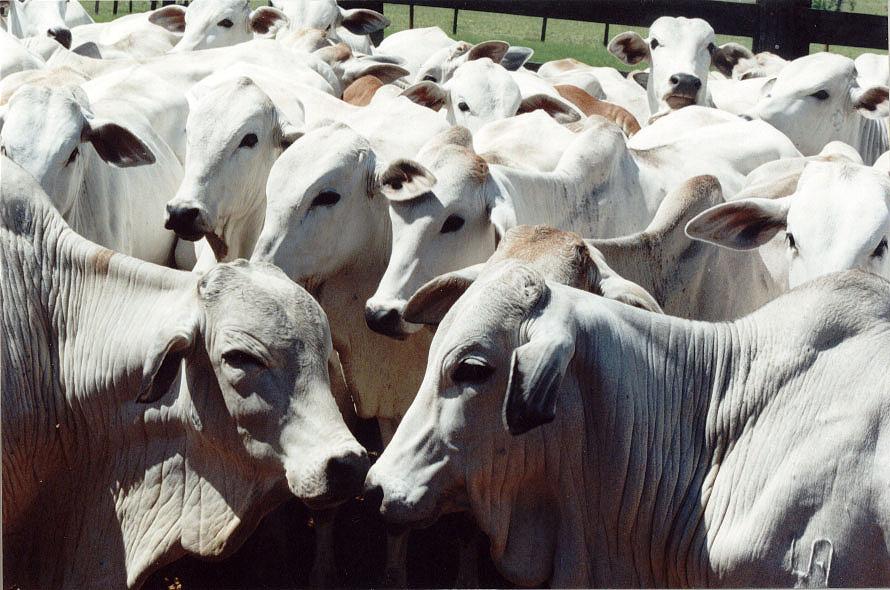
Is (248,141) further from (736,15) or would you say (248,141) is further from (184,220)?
(736,15)

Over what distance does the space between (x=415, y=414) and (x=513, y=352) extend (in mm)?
310

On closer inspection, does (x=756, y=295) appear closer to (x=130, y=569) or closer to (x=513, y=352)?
(x=513, y=352)

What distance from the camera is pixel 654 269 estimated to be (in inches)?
192

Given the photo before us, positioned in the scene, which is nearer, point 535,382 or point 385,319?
point 535,382

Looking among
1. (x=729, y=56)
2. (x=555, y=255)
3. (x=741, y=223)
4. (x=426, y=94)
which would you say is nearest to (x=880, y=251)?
(x=741, y=223)

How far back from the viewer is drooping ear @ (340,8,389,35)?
983cm

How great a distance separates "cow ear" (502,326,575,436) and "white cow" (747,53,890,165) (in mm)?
4225

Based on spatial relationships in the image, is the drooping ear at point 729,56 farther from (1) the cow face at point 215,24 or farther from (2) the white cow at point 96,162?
(2) the white cow at point 96,162

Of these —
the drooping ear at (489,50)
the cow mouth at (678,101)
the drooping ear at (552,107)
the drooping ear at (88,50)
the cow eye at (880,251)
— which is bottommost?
the drooping ear at (88,50)

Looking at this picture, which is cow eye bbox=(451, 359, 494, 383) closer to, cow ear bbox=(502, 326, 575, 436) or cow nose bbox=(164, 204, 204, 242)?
cow ear bbox=(502, 326, 575, 436)

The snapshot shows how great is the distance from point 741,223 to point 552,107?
105 inches

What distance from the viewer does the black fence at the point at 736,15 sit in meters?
7.96

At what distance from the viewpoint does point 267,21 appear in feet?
31.1

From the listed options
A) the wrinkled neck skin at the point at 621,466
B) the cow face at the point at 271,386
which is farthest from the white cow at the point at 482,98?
the wrinkled neck skin at the point at 621,466
